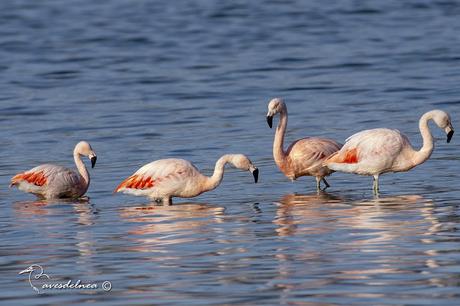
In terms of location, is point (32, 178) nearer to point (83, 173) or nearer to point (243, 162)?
point (83, 173)

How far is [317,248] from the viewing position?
9.14 m

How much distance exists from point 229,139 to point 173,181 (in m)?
3.61

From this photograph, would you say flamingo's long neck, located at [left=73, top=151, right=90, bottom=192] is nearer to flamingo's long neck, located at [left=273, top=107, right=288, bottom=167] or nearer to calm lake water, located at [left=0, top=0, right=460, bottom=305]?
calm lake water, located at [left=0, top=0, right=460, bottom=305]

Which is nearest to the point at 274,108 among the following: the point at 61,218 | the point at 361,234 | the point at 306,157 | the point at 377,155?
the point at 306,157

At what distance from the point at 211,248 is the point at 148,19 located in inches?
898

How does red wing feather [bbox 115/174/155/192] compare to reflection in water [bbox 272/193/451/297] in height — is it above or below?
above

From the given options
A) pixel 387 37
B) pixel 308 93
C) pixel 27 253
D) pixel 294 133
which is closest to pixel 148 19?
pixel 387 37

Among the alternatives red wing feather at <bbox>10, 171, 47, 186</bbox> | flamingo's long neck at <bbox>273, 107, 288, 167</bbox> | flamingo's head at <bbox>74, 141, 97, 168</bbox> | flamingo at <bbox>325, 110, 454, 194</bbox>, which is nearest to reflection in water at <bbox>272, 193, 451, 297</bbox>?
flamingo at <bbox>325, 110, 454, 194</bbox>

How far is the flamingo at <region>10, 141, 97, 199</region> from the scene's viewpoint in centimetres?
1256

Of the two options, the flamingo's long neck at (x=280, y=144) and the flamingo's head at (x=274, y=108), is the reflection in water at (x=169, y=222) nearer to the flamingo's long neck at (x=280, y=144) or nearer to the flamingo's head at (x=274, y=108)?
the flamingo's long neck at (x=280, y=144)

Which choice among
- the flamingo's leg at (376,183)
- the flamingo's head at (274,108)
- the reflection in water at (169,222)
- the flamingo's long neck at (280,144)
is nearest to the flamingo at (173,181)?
the reflection in water at (169,222)

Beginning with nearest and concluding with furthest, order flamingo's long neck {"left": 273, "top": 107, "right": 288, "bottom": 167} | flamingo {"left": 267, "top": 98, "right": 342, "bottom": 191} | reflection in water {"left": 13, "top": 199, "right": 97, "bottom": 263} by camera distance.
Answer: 1. reflection in water {"left": 13, "top": 199, "right": 97, "bottom": 263}
2. flamingo {"left": 267, "top": 98, "right": 342, "bottom": 191}
3. flamingo's long neck {"left": 273, "top": 107, "right": 288, "bottom": 167}

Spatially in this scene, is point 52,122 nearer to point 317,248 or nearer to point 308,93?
point 308,93

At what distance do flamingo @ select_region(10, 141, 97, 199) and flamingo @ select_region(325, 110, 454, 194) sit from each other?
255 cm
